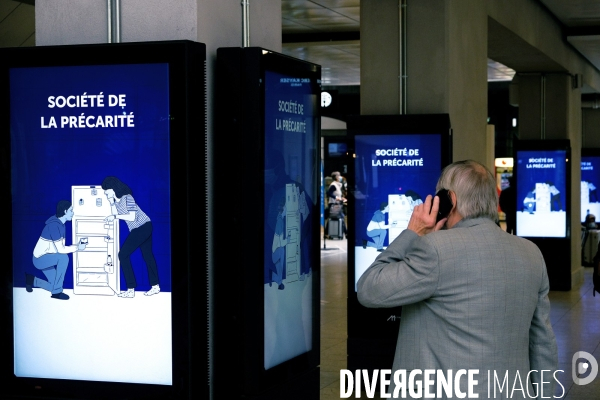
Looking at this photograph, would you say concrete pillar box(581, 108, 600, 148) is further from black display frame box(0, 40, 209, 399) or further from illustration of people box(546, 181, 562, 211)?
black display frame box(0, 40, 209, 399)

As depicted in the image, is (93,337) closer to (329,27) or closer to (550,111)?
(329,27)

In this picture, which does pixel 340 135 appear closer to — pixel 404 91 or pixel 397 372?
pixel 404 91

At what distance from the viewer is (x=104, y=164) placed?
2.93 m

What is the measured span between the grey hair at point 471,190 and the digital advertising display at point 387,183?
4.13 meters

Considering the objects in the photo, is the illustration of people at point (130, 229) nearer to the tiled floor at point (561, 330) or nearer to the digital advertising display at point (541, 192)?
the tiled floor at point (561, 330)

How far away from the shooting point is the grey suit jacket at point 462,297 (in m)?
2.78

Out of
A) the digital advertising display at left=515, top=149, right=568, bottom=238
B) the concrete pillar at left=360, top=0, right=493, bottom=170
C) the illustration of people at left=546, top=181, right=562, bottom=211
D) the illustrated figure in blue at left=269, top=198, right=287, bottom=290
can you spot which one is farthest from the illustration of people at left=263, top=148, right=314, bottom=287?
the illustration of people at left=546, top=181, right=562, bottom=211

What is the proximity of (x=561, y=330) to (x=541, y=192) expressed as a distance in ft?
14.8

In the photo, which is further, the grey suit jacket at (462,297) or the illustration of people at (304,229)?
the illustration of people at (304,229)

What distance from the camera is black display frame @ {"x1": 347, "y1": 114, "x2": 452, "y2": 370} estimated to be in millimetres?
7035

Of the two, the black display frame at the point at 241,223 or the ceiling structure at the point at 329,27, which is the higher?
the ceiling structure at the point at 329,27

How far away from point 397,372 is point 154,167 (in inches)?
40.1

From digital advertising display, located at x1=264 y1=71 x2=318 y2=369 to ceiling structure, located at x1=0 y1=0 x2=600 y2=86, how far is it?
7.56 m

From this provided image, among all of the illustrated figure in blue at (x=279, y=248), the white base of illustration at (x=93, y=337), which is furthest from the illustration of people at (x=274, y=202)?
the white base of illustration at (x=93, y=337)
